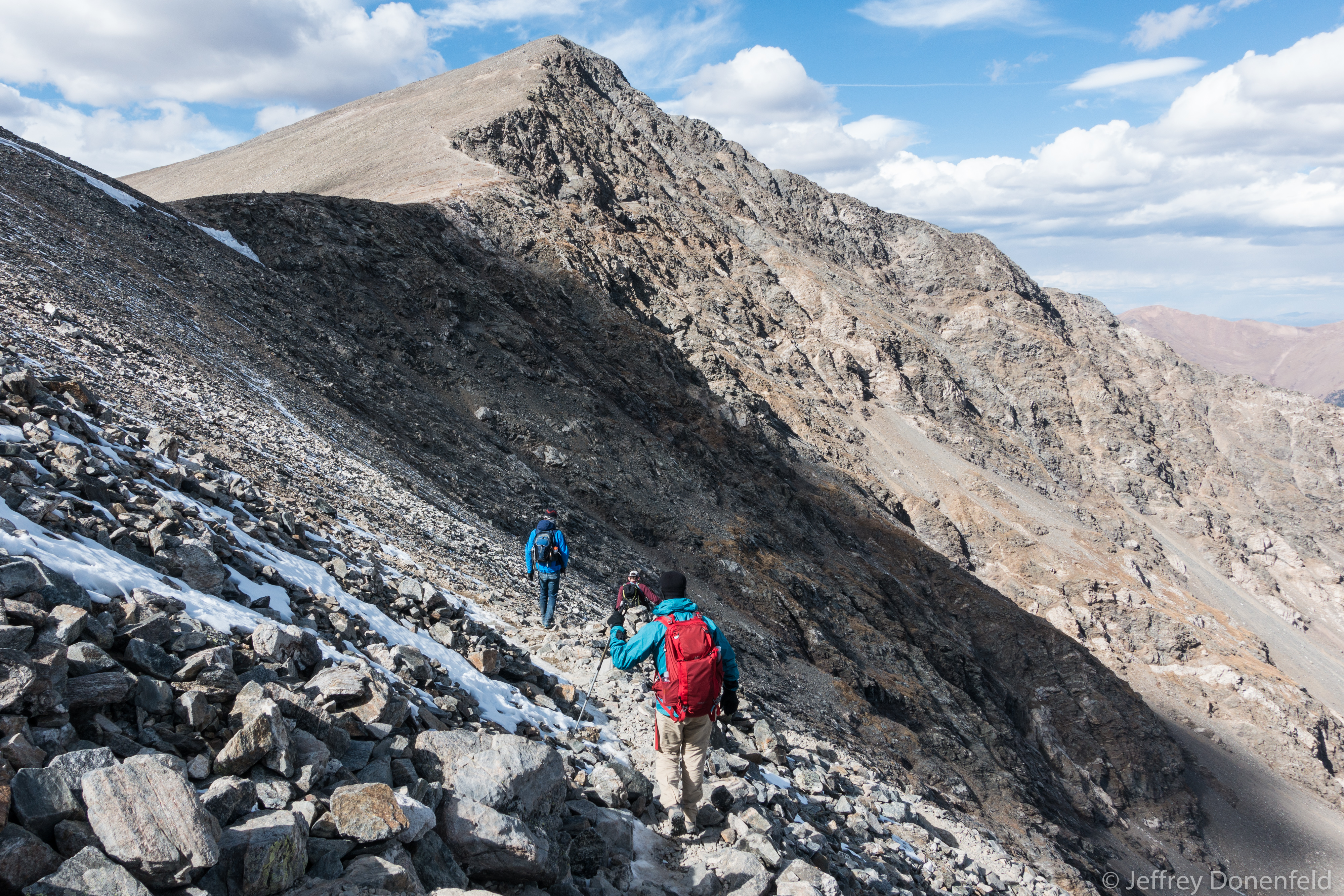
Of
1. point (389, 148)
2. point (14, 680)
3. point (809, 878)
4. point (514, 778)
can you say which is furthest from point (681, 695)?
point (389, 148)

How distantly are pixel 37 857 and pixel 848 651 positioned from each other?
25974mm

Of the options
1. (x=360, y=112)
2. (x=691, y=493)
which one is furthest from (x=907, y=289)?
(x=691, y=493)

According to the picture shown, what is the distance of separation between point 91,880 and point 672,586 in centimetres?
420

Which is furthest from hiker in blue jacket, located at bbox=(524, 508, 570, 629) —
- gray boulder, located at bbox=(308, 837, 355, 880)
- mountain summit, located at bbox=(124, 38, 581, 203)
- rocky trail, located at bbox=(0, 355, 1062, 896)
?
mountain summit, located at bbox=(124, 38, 581, 203)

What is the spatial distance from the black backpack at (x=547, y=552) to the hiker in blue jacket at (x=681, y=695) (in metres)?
4.91

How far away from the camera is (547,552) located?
1141 centimetres

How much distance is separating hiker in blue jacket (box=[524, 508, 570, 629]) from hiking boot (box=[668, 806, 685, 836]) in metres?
5.22

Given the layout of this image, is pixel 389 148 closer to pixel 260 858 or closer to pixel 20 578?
pixel 20 578

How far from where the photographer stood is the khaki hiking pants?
638 centimetres

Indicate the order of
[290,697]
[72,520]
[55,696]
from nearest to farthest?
1. [55,696]
2. [290,697]
3. [72,520]

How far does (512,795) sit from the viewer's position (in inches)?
194

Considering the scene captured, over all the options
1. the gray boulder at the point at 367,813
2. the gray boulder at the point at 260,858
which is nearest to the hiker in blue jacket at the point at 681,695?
the gray boulder at the point at 367,813

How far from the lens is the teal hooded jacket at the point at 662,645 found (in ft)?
20.6

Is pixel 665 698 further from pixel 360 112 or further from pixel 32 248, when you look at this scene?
pixel 360 112
